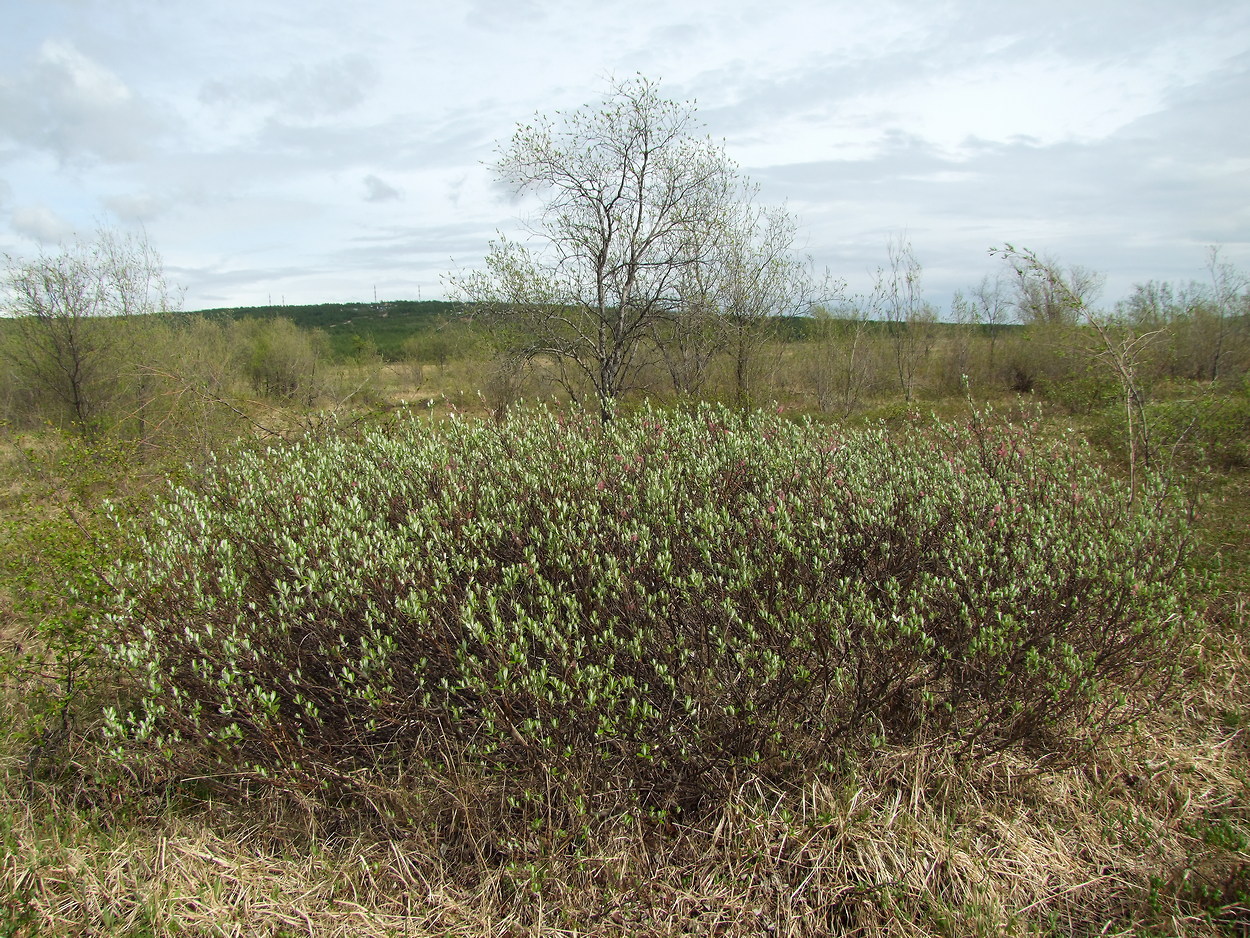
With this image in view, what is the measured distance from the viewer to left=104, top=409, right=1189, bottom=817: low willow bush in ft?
9.54

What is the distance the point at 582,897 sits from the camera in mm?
2695

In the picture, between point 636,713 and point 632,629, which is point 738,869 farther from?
point 632,629

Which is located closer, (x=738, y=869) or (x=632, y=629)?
(x=738, y=869)

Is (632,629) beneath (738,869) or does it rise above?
above

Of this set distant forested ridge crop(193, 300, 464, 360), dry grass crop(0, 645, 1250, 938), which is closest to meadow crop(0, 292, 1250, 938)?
dry grass crop(0, 645, 1250, 938)

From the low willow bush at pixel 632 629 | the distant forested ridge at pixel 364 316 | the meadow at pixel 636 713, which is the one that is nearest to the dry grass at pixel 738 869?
Result: the meadow at pixel 636 713

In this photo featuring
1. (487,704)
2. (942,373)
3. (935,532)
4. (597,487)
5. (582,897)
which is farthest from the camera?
(942,373)

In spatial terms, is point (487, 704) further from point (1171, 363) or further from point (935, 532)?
point (1171, 363)

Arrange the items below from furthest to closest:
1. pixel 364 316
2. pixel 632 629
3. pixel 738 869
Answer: pixel 364 316, pixel 632 629, pixel 738 869

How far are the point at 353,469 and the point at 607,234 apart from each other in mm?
9830

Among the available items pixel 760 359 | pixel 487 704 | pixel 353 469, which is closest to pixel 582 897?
pixel 487 704

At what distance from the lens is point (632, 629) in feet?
10.1

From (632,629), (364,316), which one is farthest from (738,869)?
(364,316)

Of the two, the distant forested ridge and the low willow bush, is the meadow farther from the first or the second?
the distant forested ridge
